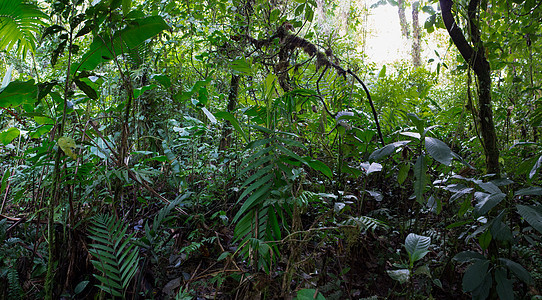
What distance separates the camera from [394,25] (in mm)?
15125

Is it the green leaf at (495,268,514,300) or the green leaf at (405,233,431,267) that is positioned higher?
the green leaf at (405,233,431,267)

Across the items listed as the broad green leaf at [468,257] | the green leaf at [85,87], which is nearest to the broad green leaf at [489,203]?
the broad green leaf at [468,257]

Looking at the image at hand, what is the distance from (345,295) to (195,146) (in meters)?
1.52

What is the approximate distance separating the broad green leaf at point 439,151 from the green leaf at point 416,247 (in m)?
0.39

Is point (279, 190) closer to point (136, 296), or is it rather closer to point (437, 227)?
point (136, 296)

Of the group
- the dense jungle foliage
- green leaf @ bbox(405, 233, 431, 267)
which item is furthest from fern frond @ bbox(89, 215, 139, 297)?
green leaf @ bbox(405, 233, 431, 267)

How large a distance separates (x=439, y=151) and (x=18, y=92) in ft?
6.63

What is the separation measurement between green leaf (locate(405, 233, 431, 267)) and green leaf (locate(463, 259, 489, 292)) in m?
0.25

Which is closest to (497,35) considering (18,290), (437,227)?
(437,227)

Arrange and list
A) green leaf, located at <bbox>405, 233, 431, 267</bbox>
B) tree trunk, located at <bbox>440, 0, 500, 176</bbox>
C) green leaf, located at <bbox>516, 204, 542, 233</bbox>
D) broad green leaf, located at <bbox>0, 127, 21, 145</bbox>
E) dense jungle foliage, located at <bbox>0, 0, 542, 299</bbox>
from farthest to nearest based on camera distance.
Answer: broad green leaf, located at <bbox>0, 127, 21, 145</bbox>, tree trunk, located at <bbox>440, 0, 500, 176</bbox>, dense jungle foliage, located at <bbox>0, 0, 542, 299</bbox>, green leaf, located at <bbox>405, 233, 431, 267</bbox>, green leaf, located at <bbox>516, 204, 542, 233</bbox>

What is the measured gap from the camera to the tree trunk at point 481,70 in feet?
5.39

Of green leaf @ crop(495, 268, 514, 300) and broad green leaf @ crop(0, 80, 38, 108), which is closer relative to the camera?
green leaf @ crop(495, 268, 514, 300)

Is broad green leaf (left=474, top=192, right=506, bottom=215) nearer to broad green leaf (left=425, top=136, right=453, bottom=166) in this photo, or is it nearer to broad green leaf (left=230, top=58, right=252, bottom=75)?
broad green leaf (left=425, top=136, right=453, bottom=166)

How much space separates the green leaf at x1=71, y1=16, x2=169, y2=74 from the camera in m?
1.69
